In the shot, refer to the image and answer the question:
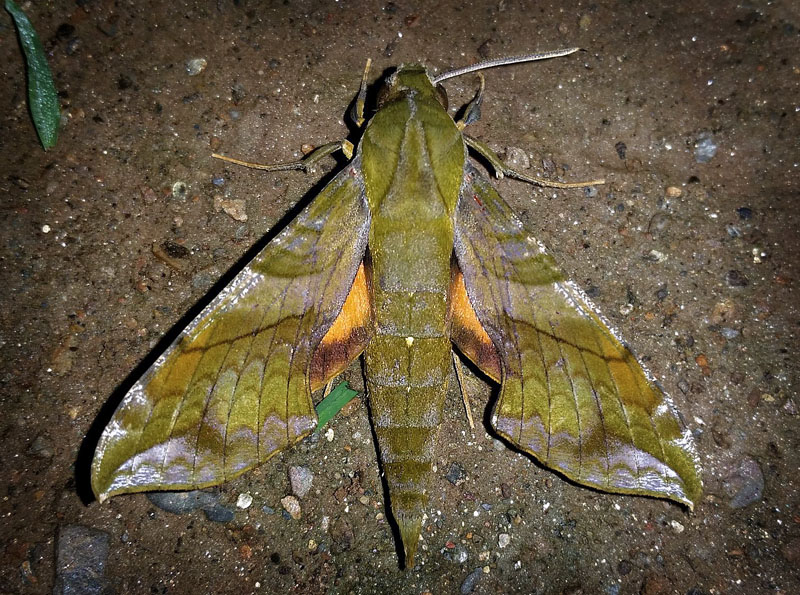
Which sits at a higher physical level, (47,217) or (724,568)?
(47,217)

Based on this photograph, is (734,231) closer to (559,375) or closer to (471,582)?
(559,375)

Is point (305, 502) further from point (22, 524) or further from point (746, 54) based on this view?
point (746, 54)

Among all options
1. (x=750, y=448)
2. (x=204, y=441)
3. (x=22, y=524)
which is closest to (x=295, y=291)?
(x=204, y=441)

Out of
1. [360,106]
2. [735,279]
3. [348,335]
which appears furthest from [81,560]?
[735,279]

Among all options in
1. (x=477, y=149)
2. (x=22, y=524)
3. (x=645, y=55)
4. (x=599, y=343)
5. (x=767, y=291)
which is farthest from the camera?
(x=645, y=55)

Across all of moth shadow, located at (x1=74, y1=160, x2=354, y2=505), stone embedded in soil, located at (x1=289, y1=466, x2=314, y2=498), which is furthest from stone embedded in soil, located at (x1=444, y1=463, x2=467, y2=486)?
moth shadow, located at (x1=74, y1=160, x2=354, y2=505)

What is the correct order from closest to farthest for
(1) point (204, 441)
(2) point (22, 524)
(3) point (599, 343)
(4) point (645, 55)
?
1. (1) point (204, 441)
2. (3) point (599, 343)
3. (2) point (22, 524)
4. (4) point (645, 55)
